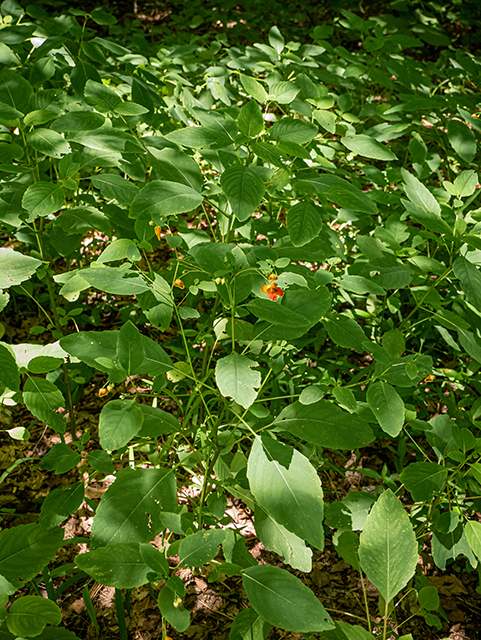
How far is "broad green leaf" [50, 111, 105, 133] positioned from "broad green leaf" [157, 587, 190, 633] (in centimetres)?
138

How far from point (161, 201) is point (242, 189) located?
0.84 ft

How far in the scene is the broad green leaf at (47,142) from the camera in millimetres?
1506

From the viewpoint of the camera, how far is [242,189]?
50.5 inches

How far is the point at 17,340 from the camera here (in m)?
2.46

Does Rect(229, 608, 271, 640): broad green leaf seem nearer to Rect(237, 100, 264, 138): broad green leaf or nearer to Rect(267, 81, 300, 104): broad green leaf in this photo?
Rect(237, 100, 264, 138): broad green leaf

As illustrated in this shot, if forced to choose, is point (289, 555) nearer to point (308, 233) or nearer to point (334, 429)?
point (334, 429)

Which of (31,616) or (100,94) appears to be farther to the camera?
(100,94)

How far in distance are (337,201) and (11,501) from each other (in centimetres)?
179

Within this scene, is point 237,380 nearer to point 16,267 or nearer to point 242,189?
point 242,189

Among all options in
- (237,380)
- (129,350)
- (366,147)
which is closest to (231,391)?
(237,380)

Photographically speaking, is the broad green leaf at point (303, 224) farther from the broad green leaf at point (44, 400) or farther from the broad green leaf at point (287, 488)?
the broad green leaf at point (44, 400)

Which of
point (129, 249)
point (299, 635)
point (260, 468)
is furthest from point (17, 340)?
point (299, 635)

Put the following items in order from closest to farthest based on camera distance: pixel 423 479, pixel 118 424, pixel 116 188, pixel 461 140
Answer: pixel 118 424 < pixel 423 479 < pixel 116 188 < pixel 461 140

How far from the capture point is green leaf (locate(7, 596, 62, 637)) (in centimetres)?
95
